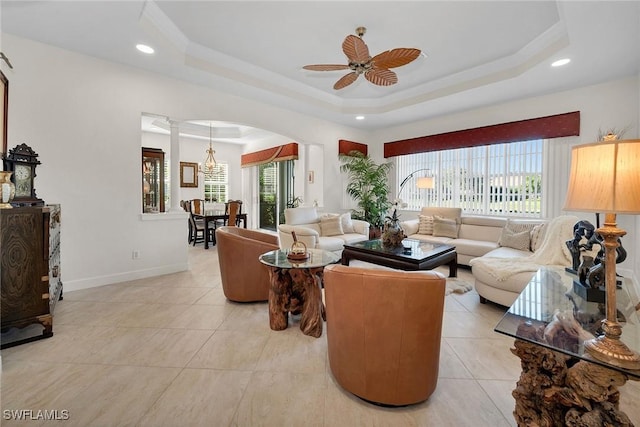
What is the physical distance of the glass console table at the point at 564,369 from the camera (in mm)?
1053

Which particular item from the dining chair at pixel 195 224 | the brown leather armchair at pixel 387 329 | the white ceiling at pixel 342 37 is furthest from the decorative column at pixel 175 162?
the brown leather armchair at pixel 387 329

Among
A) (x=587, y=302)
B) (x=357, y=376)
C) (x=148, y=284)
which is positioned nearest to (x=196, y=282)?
(x=148, y=284)

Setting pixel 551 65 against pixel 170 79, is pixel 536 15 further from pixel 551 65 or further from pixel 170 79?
pixel 170 79

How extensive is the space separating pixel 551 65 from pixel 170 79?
5018 mm

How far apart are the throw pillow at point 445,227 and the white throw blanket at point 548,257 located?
162cm

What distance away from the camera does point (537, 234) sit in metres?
3.82

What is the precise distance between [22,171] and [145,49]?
5.87ft

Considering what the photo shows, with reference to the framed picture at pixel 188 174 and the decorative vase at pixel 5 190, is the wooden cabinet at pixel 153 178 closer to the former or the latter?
the framed picture at pixel 188 174

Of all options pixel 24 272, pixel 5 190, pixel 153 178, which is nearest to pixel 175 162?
A: pixel 153 178

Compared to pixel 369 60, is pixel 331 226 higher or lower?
lower

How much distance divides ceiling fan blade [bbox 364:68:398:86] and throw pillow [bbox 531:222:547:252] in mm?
2843

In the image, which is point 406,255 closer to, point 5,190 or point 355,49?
point 355,49

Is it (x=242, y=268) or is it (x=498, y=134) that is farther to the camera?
(x=498, y=134)

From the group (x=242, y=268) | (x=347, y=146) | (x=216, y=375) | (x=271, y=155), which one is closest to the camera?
(x=216, y=375)
